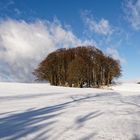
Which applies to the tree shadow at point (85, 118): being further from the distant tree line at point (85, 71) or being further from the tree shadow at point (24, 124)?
the distant tree line at point (85, 71)

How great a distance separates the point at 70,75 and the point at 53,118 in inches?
1735

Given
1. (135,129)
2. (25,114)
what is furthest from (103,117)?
(25,114)

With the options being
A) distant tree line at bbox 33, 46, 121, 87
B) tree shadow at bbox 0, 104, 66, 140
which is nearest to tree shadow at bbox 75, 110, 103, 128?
tree shadow at bbox 0, 104, 66, 140

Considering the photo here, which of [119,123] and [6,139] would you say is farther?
[119,123]

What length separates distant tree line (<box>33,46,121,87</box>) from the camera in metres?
56.4

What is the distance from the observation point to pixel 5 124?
28.7ft

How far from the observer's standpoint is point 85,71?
Answer: 55000mm

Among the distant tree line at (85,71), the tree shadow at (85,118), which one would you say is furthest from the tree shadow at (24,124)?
the distant tree line at (85,71)

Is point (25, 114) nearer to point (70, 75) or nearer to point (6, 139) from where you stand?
point (6, 139)

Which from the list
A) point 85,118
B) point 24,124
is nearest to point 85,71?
point 85,118

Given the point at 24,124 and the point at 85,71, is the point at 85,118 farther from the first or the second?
the point at 85,71

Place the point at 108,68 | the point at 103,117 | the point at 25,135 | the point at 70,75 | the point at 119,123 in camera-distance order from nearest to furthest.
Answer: the point at 25,135
the point at 119,123
the point at 103,117
the point at 70,75
the point at 108,68

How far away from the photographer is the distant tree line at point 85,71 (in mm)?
56375

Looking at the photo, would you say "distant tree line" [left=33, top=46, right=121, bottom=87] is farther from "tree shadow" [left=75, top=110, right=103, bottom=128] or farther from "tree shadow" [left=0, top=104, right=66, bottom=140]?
"tree shadow" [left=0, top=104, right=66, bottom=140]
